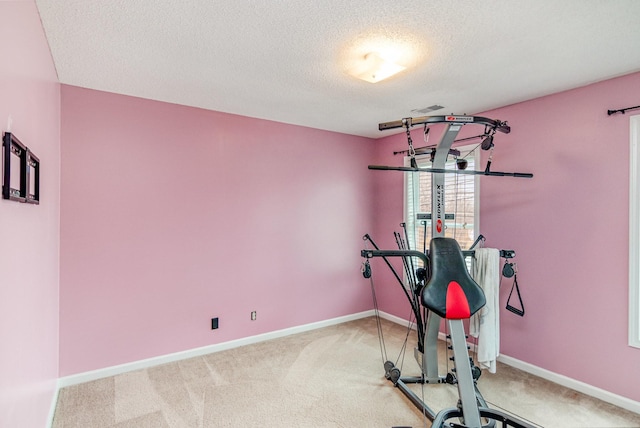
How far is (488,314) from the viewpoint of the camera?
9.14 feet

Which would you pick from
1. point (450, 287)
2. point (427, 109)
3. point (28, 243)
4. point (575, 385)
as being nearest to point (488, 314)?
point (575, 385)

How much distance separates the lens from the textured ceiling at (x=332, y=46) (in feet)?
5.79

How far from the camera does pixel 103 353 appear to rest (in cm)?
291

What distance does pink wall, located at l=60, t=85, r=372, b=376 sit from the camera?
2834 mm

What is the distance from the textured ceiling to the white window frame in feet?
1.70

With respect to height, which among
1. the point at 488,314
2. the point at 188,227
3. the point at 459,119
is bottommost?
the point at 488,314

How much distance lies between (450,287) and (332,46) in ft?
5.63

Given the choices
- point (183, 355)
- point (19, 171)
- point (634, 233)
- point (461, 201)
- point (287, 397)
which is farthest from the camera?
point (461, 201)

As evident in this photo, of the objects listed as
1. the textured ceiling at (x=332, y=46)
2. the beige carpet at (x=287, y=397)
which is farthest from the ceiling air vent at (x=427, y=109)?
the beige carpet at (x=287, y=397)

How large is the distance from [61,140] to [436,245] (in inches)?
122

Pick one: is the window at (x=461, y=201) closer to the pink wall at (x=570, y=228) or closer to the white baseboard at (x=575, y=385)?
the pink wall at (x=570, y=228)

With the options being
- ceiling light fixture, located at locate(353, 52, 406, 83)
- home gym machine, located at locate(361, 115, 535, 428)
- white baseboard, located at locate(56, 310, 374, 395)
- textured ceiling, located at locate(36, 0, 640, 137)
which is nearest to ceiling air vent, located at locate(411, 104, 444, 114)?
textured ceiling, located at locate(36, 0, 640, 137)

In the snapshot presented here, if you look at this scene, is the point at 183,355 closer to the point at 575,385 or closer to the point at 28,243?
the point at 28,243

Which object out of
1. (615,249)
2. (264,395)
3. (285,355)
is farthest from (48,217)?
(615,249)
